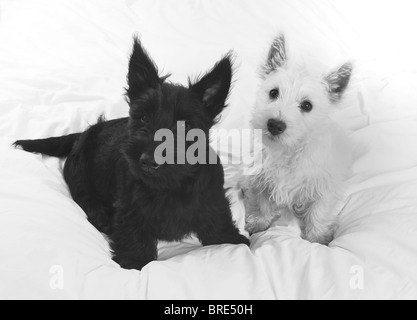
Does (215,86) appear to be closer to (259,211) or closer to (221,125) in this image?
(259,211)

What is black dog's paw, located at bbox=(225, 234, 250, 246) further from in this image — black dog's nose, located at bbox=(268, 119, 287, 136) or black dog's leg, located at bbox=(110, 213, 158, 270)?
black dog's nose, located at bbox=(268, 119, 287, 136)

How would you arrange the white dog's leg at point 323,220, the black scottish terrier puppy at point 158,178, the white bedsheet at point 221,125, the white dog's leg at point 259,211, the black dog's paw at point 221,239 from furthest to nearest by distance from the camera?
the white dog's leg at point 259,211 → the white dog's leg at point 323,220 → the black dog's paw at point 221,239 → the black scottish terrier puppy at point 158,178 → the white bedsheet at point 221,125

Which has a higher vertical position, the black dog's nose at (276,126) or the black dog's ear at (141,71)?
the black dog's ear at (141,71)

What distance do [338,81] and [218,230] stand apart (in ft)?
2.99

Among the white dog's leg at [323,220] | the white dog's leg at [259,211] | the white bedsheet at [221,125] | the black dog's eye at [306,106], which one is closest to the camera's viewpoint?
the white bedsheet at [221,125]

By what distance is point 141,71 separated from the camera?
167 centimetres

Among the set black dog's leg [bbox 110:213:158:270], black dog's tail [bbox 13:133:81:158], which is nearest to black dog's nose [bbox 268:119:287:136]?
black dog's leg [bbox 110:213:158:270]

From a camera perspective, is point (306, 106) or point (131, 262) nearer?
point (131, 262)

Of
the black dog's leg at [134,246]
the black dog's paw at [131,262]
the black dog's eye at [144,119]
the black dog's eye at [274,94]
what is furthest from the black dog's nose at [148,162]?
the black dog's eye at [274,94]

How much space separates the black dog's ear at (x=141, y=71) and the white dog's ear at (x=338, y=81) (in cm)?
84

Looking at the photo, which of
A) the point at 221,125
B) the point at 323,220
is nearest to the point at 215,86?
the point at 323,220

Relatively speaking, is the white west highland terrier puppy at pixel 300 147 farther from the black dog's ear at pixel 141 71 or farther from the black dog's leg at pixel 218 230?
the black dog's ear at pixel 141 71

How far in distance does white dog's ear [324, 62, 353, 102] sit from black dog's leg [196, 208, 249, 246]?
30.0 inches

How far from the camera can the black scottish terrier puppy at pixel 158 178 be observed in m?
1.58
